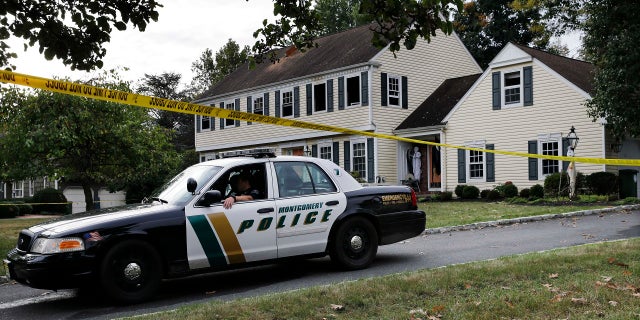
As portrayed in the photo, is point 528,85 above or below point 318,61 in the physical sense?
below

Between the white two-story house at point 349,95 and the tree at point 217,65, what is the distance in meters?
16.0

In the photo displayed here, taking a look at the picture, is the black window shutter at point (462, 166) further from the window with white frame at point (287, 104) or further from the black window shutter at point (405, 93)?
the window with white frame at point (287, 104)

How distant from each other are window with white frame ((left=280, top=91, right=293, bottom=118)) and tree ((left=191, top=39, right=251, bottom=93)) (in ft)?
57.4

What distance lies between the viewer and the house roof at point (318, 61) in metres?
29.0

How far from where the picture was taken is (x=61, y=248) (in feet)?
22.1

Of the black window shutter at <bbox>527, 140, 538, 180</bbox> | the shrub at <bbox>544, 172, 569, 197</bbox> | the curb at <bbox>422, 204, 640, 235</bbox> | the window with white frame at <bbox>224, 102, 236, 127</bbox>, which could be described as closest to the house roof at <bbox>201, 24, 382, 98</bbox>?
the window with white frame at <bbox>224, 102, 236, 127</bbox>

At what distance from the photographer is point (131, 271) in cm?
707

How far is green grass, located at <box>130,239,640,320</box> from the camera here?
5.61 metres

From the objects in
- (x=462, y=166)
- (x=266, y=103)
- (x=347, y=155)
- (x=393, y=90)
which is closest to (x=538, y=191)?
(x=462, y=166)

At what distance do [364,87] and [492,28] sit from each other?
72.8 ft

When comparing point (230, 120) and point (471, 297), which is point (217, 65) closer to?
point (230, 120)

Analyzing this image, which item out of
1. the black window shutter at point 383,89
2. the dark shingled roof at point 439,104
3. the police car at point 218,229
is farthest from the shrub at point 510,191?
the police car at point 218,229

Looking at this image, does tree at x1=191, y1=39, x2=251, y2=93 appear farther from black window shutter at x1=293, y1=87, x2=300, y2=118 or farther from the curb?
the curb

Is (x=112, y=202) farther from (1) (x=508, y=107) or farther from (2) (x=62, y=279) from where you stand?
(2) (x=62, y=279)
